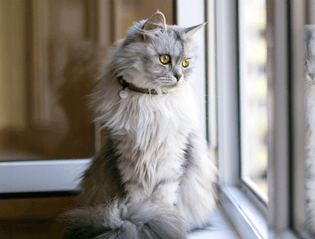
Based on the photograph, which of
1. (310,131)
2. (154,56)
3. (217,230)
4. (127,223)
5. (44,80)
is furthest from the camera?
(44,80)

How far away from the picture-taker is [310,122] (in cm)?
57

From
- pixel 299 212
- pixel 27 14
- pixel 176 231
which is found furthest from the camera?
pixel 27 14

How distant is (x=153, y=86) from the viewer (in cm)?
87

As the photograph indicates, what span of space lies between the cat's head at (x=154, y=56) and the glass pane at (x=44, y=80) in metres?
0.56

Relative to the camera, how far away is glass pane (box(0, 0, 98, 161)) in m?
1.34

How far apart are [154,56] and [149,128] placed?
0.78ft

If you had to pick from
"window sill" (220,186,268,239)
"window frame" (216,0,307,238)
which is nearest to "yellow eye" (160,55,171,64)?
"window frame" (216,0,307,238)

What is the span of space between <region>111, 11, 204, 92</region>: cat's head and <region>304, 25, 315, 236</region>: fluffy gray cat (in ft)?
1.29

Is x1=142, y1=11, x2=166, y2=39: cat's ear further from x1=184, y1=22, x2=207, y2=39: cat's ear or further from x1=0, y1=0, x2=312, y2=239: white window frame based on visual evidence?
x1=0, y1=0, x2=312, y2=239: white window frame

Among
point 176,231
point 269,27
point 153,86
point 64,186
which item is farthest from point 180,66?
point 64,186

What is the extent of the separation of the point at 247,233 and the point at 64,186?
3.01 feet

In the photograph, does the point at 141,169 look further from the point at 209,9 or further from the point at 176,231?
the point at 209,9

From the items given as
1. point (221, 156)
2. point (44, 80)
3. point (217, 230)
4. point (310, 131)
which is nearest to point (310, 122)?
point (310, 131)

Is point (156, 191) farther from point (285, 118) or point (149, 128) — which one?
point (285, 118)
